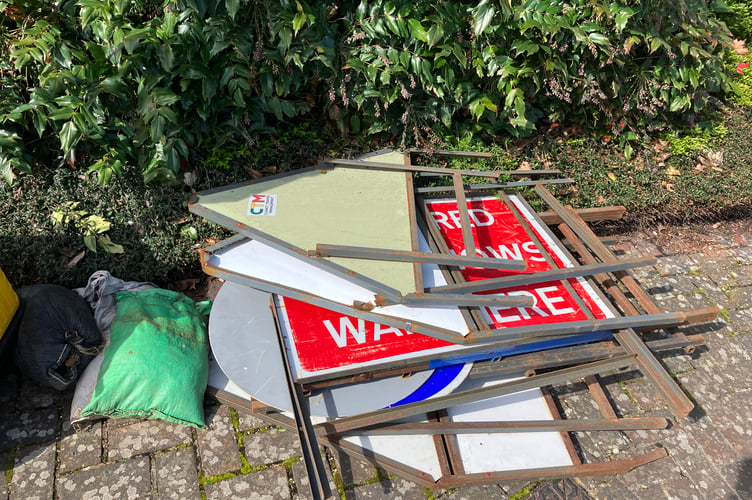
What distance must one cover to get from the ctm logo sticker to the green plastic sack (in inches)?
31.3

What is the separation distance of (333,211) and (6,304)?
1.83 meters

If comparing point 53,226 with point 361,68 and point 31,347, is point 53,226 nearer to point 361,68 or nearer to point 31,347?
point 31,347

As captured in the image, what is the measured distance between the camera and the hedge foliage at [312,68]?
3.07 meters

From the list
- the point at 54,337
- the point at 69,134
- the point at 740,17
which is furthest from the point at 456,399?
the point at 740,17

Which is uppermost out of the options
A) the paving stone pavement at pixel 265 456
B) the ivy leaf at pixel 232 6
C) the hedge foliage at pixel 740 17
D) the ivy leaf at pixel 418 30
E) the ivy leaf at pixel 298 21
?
the ivy leaf at pixel 232 6

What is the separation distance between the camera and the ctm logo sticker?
3084 mm

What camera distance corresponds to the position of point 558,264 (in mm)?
3428

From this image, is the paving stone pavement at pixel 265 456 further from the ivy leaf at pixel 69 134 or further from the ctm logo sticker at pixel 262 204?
the ivy leaf at pixel 69 134

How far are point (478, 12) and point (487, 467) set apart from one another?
2.94 metres

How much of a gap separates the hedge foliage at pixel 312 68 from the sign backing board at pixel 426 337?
1.11 metres

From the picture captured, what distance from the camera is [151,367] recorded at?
2.83 metres

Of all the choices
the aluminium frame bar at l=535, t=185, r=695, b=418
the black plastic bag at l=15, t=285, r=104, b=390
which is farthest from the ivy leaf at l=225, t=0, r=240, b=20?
the aluminium frame bar at l=535, t=185, r=695, b=418

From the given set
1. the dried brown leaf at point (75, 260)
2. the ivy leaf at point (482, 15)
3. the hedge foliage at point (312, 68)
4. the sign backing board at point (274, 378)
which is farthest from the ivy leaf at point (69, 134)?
the ivy leaf at point (482, 15)

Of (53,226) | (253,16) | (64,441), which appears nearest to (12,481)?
(64,441)
